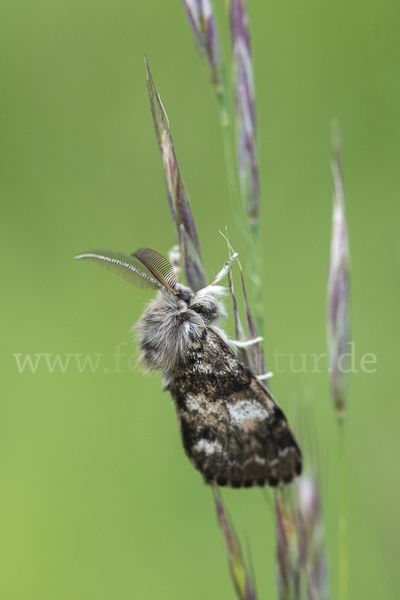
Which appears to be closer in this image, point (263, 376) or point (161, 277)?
point (263, 376)

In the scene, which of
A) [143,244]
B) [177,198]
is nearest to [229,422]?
[177,198]

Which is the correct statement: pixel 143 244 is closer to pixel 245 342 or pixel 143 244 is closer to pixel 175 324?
pixel 175 324

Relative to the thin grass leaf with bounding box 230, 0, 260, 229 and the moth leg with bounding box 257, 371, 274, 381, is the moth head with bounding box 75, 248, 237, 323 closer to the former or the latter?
the thin grass leaf with bounding box 230, 0, 260, 229

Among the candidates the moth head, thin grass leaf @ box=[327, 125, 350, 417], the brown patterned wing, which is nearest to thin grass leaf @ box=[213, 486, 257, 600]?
the brown patterned wing

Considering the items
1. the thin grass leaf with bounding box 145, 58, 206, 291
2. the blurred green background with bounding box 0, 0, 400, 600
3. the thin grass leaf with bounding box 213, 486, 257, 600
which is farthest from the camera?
the blurred green background with bounding box 0, 0, 400, 600

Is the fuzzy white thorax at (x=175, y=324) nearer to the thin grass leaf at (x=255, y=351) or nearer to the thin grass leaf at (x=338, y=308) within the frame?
the thin grass leaf at (x=255, y=351)

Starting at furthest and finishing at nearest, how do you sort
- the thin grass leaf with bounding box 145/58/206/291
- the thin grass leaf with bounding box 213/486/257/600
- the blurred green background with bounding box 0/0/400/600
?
the blurred green background with bounding box 0/0/400/600
the thin grass leaf with bounding box 145/58/206/291
the thin grass leaf with bounding box 213/486/257/600
